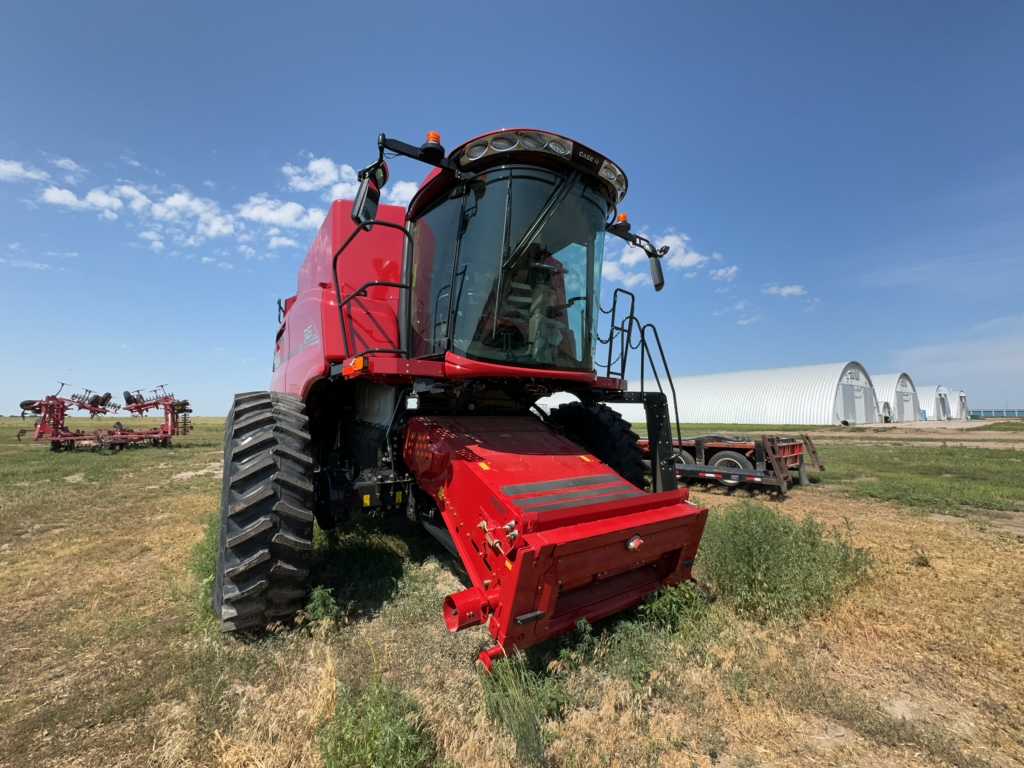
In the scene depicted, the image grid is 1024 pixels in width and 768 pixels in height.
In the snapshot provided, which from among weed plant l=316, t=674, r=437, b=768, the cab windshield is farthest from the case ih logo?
weed plant l=316, t=674, r=437, b=768

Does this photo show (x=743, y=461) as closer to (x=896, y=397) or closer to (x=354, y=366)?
(x=354, y=366)

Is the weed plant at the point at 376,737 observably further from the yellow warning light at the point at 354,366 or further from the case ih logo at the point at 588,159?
the case ih logo at the point at 588,159

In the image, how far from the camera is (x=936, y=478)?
1079 cm

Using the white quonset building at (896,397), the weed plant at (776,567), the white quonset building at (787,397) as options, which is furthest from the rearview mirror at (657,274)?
the white quonset building at (896,397)

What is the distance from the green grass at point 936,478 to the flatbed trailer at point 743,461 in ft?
3.58

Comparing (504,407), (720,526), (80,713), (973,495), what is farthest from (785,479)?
(80,713)

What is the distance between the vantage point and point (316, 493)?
14.3ft

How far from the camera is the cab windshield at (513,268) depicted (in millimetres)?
3715

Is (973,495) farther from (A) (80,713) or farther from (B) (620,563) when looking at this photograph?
(A) (80,713)

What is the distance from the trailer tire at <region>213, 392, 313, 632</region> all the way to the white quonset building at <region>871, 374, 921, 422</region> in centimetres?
5711

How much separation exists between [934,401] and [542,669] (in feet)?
254

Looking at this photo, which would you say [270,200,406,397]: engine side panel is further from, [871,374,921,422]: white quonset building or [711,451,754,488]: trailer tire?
[871,374,921,422]: white quonset building

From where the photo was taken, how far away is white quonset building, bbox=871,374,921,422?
4876cm

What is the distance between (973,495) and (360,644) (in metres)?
10.2
